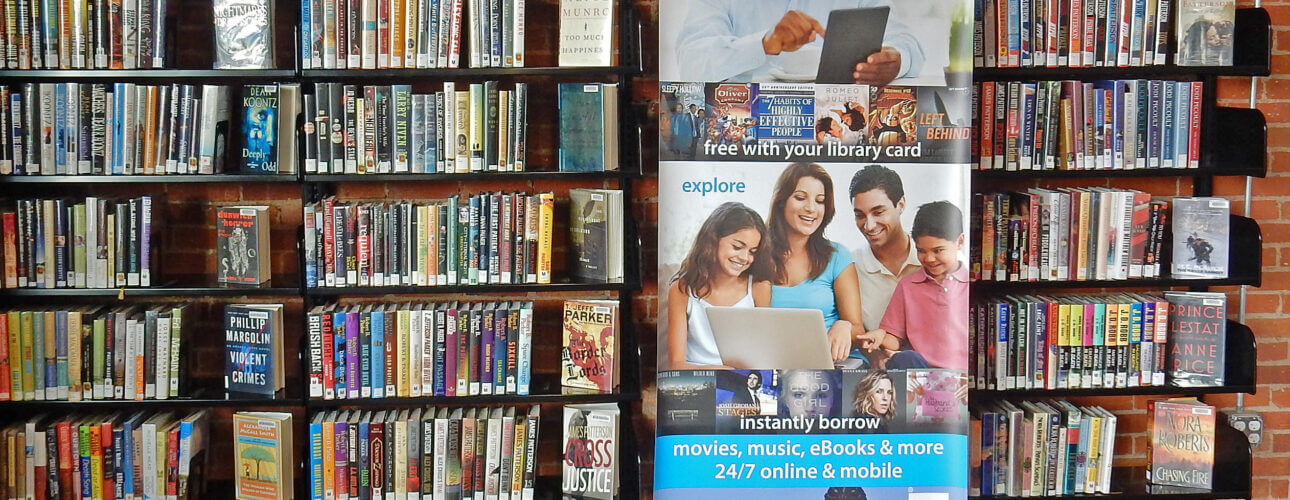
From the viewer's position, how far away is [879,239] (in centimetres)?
296

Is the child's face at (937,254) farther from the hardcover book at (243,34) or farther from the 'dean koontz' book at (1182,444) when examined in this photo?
the hardcover book at (243,34)

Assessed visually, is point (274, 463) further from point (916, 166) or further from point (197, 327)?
point (916, 166)

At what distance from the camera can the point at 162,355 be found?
9.87ft

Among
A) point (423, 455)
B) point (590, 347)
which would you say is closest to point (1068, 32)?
point (590, 347)

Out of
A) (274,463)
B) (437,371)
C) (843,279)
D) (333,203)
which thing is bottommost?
(274,463)

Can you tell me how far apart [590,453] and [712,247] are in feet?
2.20

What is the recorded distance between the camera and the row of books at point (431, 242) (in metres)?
2.97

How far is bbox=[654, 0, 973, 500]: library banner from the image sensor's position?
291 cm

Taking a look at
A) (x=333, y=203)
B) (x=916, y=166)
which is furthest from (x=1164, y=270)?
(x=333, y=203)

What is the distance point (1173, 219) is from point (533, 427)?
1.92 metres

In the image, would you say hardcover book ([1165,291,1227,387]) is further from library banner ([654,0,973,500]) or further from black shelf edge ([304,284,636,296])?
black shelf edge ([304,284,636,296])

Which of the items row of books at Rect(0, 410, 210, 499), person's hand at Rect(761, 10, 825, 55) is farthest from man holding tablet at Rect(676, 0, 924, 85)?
row of books at Rect(0, 410, 210, 499)

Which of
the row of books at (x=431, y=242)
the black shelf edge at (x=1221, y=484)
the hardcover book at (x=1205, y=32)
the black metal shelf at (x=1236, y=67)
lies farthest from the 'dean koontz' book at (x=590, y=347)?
the hardcover book at (x=1205, y=32)

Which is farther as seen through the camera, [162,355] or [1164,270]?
[1164,270]
